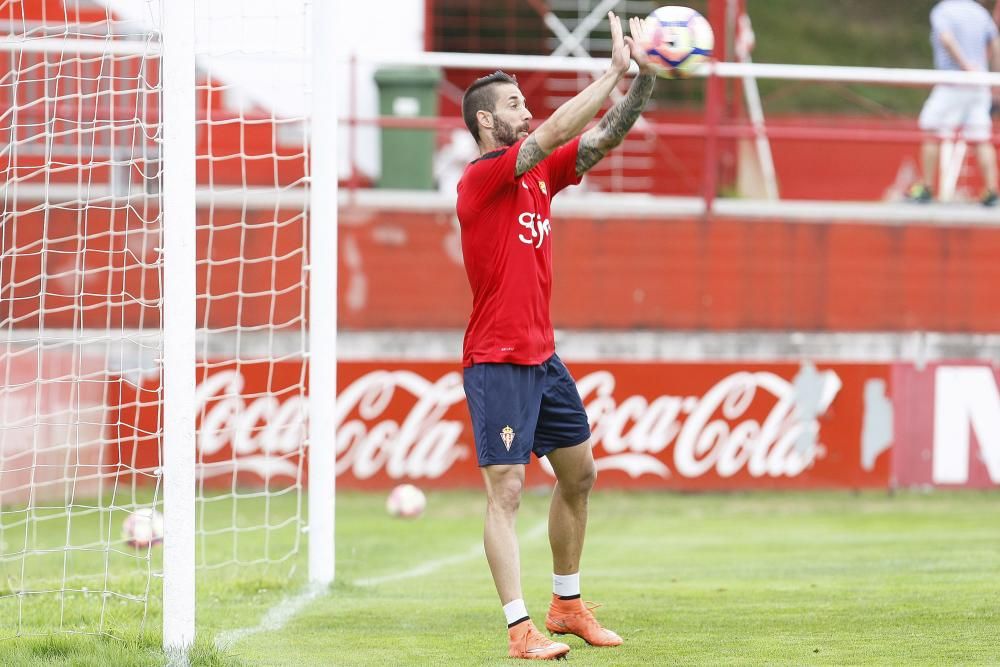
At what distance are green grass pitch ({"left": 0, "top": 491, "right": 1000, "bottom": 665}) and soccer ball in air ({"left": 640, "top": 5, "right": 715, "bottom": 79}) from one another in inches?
90.7

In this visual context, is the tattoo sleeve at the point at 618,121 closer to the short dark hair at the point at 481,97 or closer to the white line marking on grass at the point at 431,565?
the short dark hair at the point at 481,97

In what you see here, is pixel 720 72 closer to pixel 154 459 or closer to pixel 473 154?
pixel 473 154

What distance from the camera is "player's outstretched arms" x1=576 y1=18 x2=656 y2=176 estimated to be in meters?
5.41

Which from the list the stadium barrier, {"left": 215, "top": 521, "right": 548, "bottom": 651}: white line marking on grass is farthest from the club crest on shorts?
the stadium barrier

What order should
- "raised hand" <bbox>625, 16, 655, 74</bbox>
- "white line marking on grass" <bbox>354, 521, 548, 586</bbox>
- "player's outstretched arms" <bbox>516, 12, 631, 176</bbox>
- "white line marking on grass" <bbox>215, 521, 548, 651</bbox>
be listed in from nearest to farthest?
"player's outstretched arms" <bbox>516, 12, 631, 176</bbox> → "raised hand" <bbox>625, 16, 655, 74</bbox> → "white line marking on grass" <bbox>215, 521, 548, 651</bbox> → "white line marking on grass" <bbox>354, 521, 548, 586</bbox>

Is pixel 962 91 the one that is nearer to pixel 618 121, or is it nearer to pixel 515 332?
pixel 618 121

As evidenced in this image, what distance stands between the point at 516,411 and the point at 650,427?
7281 millimetres

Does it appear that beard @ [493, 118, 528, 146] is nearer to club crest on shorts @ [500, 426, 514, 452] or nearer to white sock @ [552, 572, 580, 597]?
club crest on shorts @ [500, 426, 514, 452]

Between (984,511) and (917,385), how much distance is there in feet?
4.65

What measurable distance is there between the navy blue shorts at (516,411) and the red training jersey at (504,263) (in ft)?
0.19

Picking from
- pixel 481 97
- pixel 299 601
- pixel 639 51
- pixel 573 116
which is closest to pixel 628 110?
pixel 639 51

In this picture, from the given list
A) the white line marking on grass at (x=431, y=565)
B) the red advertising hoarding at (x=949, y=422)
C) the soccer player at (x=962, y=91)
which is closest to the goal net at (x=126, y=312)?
the white line marking on grass at (x=431, y=565)

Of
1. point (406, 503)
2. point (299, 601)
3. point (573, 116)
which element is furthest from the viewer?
point (406, 503)

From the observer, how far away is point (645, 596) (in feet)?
22.9
